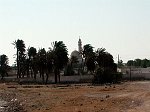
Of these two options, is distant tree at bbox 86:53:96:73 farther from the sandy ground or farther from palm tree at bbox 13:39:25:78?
the sandy ground

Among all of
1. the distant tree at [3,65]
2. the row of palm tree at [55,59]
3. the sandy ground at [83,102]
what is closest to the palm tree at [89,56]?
the row of palm tree at [55,59]

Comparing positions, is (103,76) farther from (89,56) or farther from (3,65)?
(3,65)

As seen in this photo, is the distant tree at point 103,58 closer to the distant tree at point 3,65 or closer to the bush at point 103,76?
the bush at point 103,76

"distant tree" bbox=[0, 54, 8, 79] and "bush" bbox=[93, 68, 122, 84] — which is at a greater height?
"distant tree" bbox=[0, 54, 8, 79]

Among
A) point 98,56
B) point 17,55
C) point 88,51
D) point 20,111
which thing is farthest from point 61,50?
point 20,111

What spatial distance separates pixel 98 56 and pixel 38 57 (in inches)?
724

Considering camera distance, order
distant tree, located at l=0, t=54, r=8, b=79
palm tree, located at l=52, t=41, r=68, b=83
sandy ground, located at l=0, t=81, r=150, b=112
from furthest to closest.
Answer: distant tree, located at l=0, t=54, r=8, b=79 < palm tree, located at l=52, t=41, r=68, b=83 < sandy ground, located at l=0, t=81, r=150, b=112

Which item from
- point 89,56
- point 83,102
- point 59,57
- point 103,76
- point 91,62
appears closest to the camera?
point 83,102

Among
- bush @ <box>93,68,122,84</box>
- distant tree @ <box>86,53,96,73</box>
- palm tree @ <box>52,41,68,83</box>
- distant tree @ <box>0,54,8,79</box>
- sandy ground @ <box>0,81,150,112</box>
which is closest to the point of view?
sandy ground @ <box>0,81,150,112</box>

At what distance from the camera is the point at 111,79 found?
95.6 meters

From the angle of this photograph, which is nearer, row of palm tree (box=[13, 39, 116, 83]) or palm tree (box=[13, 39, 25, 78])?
row of palm tree (box=[13, 39, 116, 83])

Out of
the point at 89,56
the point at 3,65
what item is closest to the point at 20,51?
the point at 3,65

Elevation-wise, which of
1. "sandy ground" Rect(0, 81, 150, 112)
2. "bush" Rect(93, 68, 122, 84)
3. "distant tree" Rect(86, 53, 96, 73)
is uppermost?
"distant tree" Rect(86, 53, 96, 73)

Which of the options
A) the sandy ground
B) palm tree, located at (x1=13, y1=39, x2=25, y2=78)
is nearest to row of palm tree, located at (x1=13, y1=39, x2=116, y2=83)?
palm tree, located at (x1=13, y1=39, x2=25, y2=78)
